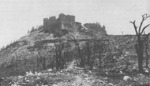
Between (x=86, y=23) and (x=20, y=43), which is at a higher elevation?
(x=86, y=23)

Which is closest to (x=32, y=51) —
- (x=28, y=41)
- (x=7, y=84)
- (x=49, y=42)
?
(x=49, y=42)

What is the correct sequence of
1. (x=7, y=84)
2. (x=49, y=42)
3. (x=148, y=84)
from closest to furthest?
(x=148, y=84) → (x=7, y=84) → (x=49, y=42)

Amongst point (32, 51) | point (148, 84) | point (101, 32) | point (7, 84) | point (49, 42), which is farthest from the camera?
point (101, 32)

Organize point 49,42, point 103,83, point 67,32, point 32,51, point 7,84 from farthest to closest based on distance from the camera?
1. point 67,32
2. point 49,42
3. point 32,51
4. point 7,84
5. point 103,83

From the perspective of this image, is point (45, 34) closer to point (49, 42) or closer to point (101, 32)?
point (49, 42)

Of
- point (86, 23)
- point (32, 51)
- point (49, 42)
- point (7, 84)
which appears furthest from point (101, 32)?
point (7, 84)

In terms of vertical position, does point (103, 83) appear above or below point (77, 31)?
below

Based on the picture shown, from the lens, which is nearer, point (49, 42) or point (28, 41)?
point (49, 42)

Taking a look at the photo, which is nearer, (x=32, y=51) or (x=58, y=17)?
A: (x=32, y=51)

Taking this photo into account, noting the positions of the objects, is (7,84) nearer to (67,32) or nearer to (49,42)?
(49,42)
